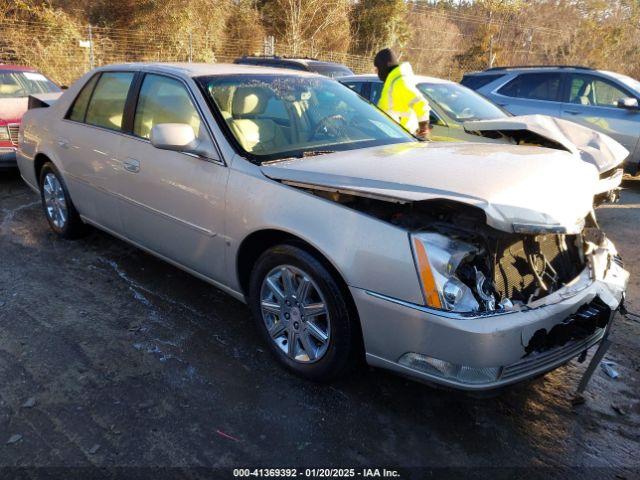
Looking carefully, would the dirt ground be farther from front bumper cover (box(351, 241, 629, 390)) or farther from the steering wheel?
the steering wheel

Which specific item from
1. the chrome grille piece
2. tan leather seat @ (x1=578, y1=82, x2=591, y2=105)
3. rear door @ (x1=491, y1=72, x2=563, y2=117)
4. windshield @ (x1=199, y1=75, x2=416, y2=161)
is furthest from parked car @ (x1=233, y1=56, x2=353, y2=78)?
windshield @ (x1=199, y1=75, x2=416, y2=161)

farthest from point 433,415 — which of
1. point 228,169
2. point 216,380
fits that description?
point 228,169

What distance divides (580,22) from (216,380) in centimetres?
3210

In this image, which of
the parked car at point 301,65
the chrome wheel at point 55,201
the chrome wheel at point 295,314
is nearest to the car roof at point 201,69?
the chrome wheel at point 55,201

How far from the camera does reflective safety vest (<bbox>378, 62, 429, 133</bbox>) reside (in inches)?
210

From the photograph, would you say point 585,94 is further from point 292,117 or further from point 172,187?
point 172,187

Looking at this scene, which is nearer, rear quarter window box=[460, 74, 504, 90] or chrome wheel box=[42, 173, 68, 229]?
chrome wheel box=[42, 173, 68, 229]

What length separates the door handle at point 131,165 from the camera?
3717 millimetres

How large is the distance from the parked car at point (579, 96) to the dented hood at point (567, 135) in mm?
Answer: 3088

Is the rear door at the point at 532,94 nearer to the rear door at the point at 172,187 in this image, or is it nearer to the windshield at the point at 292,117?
the windshield at the point at 292,117

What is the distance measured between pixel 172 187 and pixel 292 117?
95 centimetres

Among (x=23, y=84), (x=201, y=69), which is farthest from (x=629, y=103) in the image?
(x=23, y=84)

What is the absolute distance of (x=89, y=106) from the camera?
448 centimetres

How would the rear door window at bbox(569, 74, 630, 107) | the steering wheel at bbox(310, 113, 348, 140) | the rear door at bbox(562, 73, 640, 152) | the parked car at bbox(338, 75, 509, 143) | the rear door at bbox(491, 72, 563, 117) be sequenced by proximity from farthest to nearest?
the rear door at bbox(491, 72, 563, 117)
the rear door window at bbox(569, 74, 630, 107)
the rear door at bbox(562, 73, 640, 152)
the parked car at bbox(338, 75, 509, 143)
the steering wheel at bbox(310, 113, 348, 140)
